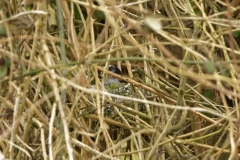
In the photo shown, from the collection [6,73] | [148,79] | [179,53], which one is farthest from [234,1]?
[6,73]

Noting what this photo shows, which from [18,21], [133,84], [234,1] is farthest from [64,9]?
[234,1]

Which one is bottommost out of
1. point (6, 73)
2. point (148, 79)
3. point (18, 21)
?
point (148, 79)

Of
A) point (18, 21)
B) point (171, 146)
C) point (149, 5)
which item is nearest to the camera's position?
point (18, 21)

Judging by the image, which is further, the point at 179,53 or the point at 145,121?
the point at 179,53

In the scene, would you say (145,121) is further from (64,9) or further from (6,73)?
(6,73)

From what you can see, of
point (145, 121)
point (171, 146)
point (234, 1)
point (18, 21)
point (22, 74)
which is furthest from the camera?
point (234, 1)

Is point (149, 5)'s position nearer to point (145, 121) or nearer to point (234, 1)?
point (234, 1)

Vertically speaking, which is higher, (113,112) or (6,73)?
(6,73)

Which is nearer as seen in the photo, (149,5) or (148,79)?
(148,79)

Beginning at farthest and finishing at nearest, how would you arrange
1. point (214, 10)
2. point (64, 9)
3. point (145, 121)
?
point (214, 10)
point (145, 121)
point (64, 9)
